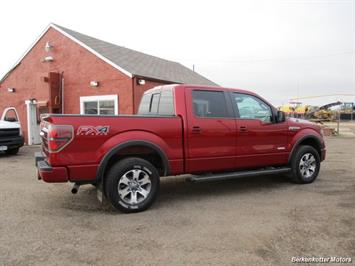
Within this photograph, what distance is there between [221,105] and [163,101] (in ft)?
3.49

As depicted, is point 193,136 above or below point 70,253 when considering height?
above

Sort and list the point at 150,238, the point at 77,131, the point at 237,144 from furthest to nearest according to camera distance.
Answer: the point at 237,144
the point at 77,131
the point at 150,238

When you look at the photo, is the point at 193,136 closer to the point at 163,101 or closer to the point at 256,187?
the point at 163,101

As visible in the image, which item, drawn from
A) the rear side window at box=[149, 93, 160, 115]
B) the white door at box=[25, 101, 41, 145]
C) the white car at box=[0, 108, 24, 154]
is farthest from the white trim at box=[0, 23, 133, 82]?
the rear side window at box=[149, 93, 160, 115]

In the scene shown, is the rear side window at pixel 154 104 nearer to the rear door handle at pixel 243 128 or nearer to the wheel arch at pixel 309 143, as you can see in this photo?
the rear door handle at pixel 243 128

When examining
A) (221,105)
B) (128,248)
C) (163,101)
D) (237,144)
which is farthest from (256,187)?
(128,248)

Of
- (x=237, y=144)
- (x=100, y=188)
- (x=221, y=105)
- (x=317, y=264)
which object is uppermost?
(x=221, y=105)

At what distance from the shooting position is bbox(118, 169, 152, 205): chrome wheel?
524cm

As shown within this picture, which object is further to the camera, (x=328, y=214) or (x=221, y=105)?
(x=221, y=105)

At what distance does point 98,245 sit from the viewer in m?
Answer: 4.03

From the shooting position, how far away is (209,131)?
5934 millimetres

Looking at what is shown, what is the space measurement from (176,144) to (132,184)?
979 millimetres

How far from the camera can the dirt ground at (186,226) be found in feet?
12.3

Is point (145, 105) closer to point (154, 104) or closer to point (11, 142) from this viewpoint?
point (154, 104)
